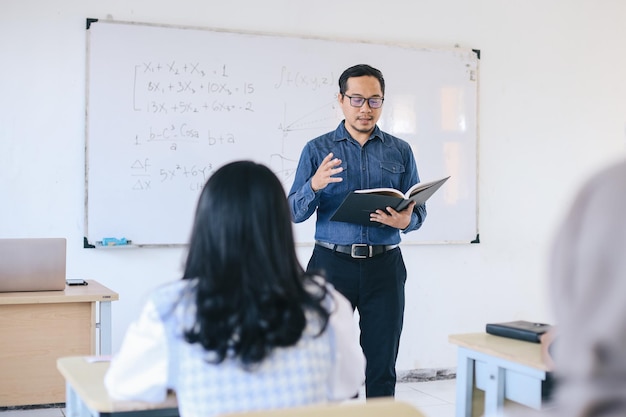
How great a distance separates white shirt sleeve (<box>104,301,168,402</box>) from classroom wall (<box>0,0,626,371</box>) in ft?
9.26

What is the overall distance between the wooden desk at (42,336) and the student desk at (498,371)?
1723 mm

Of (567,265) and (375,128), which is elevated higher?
(375,128)

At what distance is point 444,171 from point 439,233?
16.1 inches

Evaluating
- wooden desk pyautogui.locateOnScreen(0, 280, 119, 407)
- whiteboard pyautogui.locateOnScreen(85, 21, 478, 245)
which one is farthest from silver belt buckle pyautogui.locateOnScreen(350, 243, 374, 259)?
whiteboard pyautogui.locateOnScreen(85, 21, 478, 245)

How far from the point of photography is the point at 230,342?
62.7 inches

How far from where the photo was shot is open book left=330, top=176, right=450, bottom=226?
9.85 ft

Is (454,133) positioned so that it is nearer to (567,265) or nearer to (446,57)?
(446,57)

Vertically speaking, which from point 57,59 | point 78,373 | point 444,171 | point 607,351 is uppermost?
point 57,59

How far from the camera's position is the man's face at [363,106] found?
334 centimetres

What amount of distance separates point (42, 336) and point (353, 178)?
1569mm

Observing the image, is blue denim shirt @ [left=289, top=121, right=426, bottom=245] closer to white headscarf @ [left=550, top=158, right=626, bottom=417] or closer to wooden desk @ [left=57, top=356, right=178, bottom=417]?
wooden desk @ [left=57, top=356, right=178, bottom=417]

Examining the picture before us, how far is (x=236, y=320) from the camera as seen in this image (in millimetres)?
1601

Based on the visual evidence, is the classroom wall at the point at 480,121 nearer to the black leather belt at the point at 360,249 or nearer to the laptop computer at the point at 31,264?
the laptop computer at the point at 31,264

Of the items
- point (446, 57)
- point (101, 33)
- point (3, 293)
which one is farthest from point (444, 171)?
point (3, 293)
